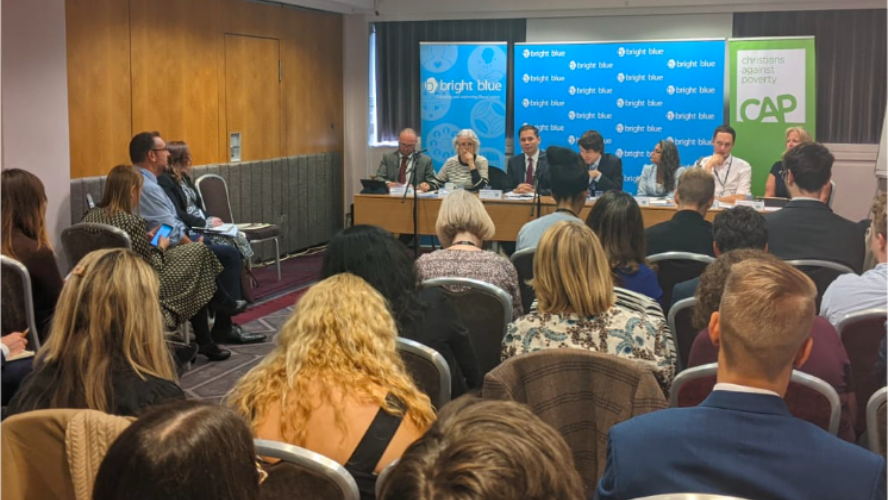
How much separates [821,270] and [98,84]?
514cm

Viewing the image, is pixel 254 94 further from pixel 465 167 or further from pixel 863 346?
pixel 863 346

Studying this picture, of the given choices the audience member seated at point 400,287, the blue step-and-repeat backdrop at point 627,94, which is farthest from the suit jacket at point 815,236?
the blue step-and-repeat backdrop at point 627,94

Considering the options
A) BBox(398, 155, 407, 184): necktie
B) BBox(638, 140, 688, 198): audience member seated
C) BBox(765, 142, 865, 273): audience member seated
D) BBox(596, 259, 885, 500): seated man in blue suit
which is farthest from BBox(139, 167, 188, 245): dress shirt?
BBox(596, 259, 885, 500): seated man in blue suit

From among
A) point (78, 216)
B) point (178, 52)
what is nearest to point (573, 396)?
point (78, 216)

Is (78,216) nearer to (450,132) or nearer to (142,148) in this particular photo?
(142,148)

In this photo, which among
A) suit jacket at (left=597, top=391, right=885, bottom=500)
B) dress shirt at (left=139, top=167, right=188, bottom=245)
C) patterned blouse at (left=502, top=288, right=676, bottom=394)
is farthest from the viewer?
dress shirt at (left=139, top=167, right=188, bottom=245)

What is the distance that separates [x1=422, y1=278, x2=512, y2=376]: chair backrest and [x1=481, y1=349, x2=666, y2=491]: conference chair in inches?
39.5

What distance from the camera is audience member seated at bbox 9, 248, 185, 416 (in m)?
2.19

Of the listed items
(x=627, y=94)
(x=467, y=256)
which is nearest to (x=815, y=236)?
(x=467, y=256)

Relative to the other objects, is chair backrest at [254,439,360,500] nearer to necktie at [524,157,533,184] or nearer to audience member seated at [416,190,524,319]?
audience member seated at [416,190,524,319]

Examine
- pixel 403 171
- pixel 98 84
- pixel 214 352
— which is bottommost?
pixel 214 352

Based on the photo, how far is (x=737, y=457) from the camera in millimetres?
1548

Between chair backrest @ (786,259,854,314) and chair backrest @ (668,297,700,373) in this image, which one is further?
chair backrest @ (786,259,854,314)

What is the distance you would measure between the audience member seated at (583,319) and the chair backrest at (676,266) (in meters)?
1.22
